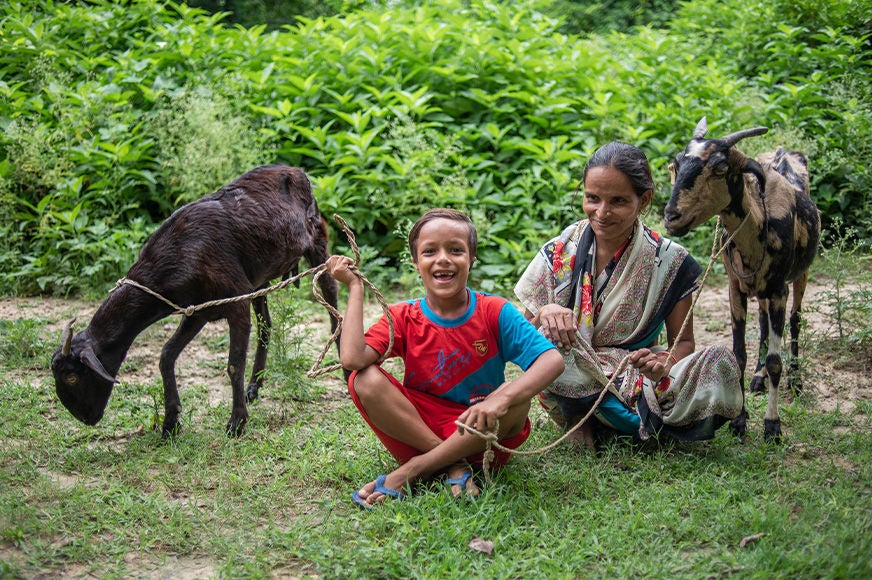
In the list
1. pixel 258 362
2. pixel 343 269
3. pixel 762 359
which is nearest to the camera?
pixel 343 269

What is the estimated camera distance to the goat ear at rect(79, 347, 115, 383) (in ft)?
14.1

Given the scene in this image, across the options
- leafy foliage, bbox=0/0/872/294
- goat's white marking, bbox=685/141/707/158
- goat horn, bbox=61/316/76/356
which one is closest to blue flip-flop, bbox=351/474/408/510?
goat horn, bbox=61/316/76/356

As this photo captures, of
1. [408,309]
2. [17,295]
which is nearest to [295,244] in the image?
[408,309]

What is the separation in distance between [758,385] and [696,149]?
1.93 m

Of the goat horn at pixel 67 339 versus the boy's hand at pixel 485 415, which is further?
the goat horn at pixel 67 339

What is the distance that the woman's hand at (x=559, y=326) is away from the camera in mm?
3730

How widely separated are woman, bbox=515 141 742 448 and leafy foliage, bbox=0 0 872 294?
10.7ft

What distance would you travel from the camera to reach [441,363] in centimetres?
365

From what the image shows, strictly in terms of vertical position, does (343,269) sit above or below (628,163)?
below

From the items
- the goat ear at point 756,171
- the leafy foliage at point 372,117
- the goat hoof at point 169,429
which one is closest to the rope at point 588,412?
the goat ear at point 756,171

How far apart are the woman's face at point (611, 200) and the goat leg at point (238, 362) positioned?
2.21m

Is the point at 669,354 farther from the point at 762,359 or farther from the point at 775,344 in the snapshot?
the point at 762,359

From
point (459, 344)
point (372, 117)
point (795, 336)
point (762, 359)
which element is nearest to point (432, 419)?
point (459, 344)

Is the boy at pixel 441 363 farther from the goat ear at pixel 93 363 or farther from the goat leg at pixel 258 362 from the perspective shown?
the goat leg at pixel 258 362
